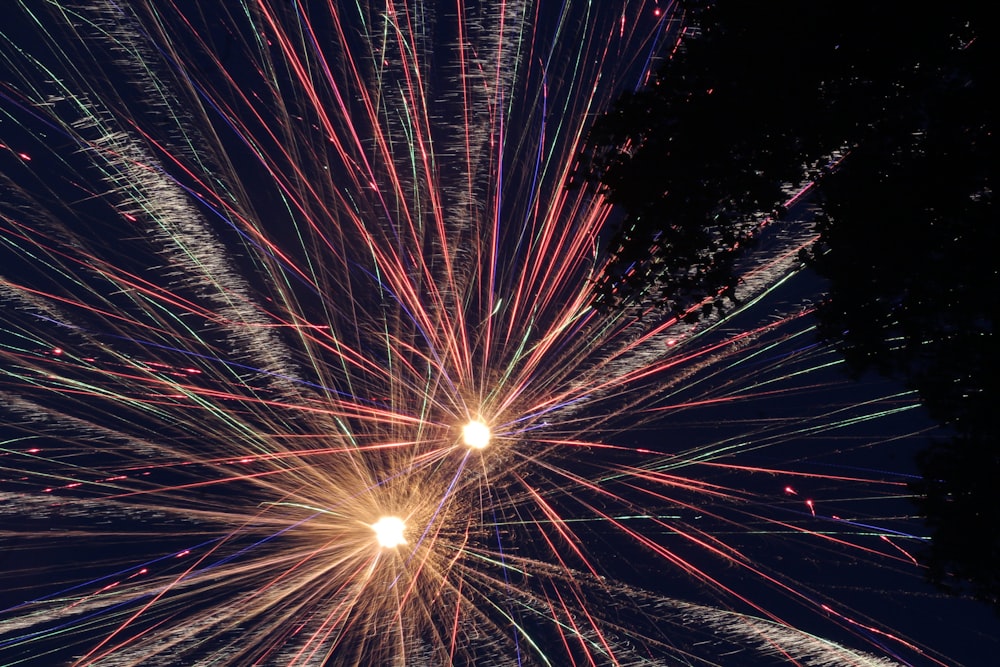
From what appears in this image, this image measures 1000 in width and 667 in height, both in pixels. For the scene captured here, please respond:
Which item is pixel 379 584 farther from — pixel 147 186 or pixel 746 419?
pixel 147 186

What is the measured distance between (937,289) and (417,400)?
15.4 ft

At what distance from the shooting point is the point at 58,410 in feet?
19.1

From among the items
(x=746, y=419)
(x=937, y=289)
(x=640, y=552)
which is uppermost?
(x=937, y=289)

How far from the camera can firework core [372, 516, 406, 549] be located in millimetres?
6285

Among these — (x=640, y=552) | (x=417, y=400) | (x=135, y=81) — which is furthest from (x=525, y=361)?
(x=135, y=81)

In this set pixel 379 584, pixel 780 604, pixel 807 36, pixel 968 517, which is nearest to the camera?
pixel 807 36

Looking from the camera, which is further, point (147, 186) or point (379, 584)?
point (379, 584)

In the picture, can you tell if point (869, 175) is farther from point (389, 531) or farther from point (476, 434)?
point (389, 531)

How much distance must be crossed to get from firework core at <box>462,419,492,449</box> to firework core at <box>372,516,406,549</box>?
1.30m

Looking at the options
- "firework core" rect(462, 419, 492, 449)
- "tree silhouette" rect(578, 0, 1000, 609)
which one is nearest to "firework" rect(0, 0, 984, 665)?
"firework core" rect(462, 419, 492, 449)

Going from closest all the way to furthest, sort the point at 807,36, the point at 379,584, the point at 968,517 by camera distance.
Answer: the point at 807,36, the point at 968,517, the point at 379,584

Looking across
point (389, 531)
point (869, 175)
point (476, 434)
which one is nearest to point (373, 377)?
point (476, 434)

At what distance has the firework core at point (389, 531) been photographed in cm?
629

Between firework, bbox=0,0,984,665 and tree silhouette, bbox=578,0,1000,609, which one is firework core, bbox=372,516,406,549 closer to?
firework, bbox=0,0,984,665
